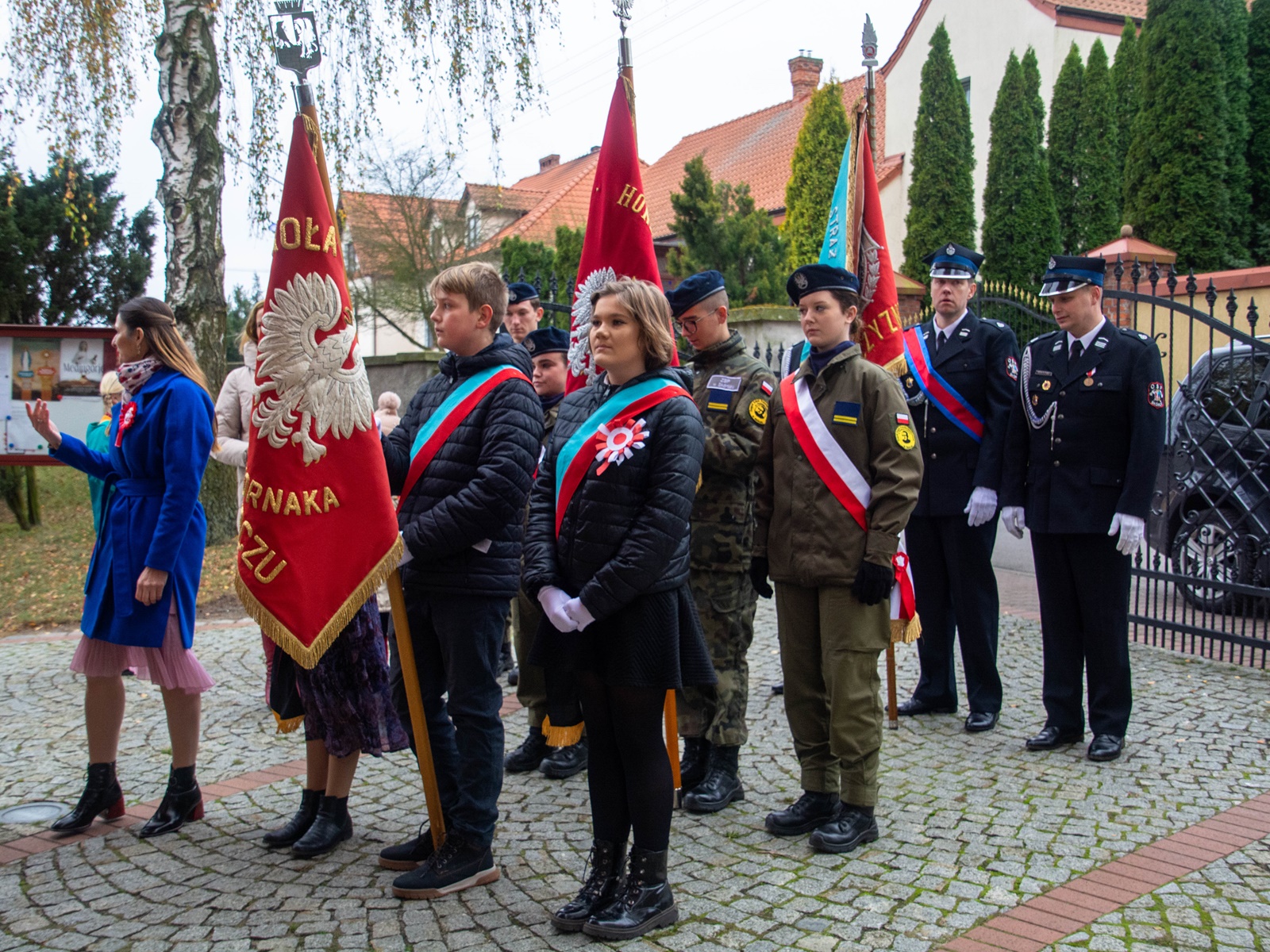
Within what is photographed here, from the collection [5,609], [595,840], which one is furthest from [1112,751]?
[5,609]

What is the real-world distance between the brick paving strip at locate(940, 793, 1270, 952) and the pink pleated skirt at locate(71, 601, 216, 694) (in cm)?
290

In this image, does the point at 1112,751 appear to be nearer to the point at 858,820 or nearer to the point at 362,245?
the point at 858,820

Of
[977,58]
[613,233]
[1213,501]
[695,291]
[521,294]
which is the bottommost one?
[1213,501]

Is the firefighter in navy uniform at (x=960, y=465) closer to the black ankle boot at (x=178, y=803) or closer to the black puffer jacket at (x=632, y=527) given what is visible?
the black puffer jacket at (x=632, y=527)

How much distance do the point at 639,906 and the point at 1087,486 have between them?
2.87 metres

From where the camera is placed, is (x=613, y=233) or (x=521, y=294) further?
(x=521, y=294)

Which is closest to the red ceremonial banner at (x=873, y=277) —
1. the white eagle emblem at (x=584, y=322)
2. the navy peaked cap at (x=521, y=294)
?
the white eagle emblem at (x=584, y=322)

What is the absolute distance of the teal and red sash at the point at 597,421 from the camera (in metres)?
3.42

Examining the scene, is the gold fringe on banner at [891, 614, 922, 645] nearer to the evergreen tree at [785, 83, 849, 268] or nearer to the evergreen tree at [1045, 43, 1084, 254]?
the evergreen tree at [785, 83, 849, 268]

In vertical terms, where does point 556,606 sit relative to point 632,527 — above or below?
below

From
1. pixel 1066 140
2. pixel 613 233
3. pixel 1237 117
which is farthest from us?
pixel 1066 140

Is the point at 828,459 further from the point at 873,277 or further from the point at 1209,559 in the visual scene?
the point at 1209,559

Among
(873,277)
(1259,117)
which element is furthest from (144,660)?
(1259,117)

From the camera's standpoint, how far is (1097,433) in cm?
501
